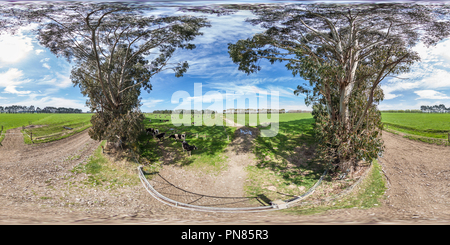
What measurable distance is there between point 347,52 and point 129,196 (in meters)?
8.23

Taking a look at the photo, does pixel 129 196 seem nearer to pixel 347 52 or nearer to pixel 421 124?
pixel 347 52

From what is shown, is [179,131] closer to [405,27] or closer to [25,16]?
[25,16]

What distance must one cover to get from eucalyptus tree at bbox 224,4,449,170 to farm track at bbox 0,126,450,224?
1538mm

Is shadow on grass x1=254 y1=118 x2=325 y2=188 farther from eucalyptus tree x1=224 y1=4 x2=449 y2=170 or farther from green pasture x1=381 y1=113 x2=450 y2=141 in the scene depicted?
green pasture x1=381 y1=113 x2=450 y2=141

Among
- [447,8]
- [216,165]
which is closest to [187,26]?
[216,165]

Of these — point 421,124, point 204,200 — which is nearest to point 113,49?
point 204,200

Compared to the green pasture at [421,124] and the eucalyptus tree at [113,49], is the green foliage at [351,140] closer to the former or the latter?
the green pasture at [421,124]

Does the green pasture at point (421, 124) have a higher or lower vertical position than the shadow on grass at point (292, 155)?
A: higher

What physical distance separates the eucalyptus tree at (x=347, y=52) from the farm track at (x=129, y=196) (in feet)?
5.04

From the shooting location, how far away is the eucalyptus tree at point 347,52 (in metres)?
3.73

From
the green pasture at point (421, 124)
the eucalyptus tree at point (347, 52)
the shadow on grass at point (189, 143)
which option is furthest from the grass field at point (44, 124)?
the green pasture at point (421, 124)

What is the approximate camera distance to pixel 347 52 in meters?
4.78

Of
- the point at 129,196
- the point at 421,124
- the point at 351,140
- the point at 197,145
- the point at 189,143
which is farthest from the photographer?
the point at 189,143

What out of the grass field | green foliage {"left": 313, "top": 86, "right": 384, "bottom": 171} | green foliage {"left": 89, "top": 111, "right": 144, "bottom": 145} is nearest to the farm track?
the grass field
